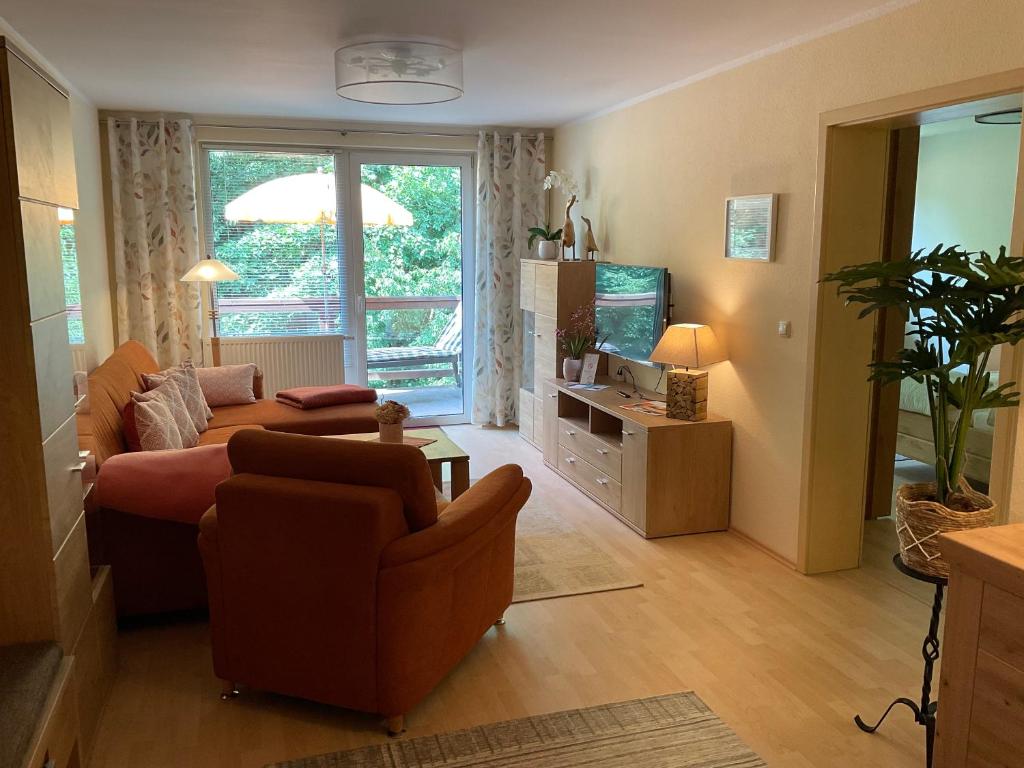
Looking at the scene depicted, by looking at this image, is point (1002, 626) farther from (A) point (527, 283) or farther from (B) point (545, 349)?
(A) point (527, 283)

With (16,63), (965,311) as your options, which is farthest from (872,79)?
(16,63)

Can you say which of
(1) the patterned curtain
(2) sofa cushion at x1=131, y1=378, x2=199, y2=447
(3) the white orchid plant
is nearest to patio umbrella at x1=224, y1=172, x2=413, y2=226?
(1) the patterned curtain

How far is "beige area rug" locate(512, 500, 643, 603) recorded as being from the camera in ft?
12.8

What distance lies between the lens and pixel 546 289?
6.17 meters

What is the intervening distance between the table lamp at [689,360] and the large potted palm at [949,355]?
1864 millimetres

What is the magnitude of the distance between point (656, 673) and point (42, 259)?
8.19 ft

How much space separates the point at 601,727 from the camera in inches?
110

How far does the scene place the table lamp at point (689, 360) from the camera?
4457 millimetres

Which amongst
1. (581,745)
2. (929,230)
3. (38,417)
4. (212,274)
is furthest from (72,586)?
(929,230)

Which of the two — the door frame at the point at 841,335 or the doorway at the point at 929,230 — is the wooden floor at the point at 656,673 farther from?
Result: the doorway at the point at 929,230

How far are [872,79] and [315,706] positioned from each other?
3262 millimetres

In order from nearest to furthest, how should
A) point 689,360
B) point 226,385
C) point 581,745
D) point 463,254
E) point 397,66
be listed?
point 581,745, point 397,66, point 689,360, point 226,385, point 463,254

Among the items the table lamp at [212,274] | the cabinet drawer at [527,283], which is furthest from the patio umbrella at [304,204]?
the cabinet drawer at [527,283]

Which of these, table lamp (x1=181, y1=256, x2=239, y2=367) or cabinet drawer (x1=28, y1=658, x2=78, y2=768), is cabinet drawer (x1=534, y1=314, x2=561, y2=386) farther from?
cabinet drawer (x1=28, y1=658, x2=78, y2=768)
